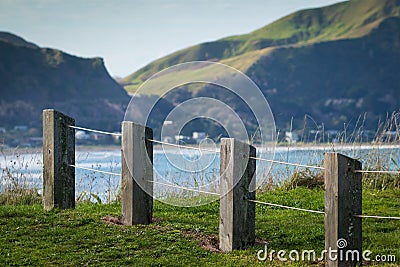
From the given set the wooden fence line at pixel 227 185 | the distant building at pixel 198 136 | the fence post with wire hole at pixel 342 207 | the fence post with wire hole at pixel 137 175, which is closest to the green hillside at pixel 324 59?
the wooden fence line at pixel 227 185

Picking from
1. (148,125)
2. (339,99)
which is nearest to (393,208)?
(148,125)

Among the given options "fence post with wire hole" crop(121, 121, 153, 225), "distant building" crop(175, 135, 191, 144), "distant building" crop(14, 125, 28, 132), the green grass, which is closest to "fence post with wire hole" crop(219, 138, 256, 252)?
the green grass

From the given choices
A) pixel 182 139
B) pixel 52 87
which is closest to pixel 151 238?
pixel 182 139

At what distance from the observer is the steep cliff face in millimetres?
60250

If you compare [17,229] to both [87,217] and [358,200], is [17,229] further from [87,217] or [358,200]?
[358,200]

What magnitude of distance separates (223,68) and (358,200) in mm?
2384

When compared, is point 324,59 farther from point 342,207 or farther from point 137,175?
point 342,207

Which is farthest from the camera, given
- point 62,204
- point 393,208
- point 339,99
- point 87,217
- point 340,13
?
point 340,13

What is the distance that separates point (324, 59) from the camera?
297 feet

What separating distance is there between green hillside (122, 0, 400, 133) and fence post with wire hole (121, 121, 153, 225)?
5318cm

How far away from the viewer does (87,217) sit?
743 centimetres

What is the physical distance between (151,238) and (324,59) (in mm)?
87248

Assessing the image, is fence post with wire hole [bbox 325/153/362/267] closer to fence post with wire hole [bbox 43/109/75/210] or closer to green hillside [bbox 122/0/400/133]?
fence post with wire hole [bbox 43/109/75/210]

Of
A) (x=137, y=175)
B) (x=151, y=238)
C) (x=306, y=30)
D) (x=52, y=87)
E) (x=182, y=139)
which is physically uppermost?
(x=306, y=30)
